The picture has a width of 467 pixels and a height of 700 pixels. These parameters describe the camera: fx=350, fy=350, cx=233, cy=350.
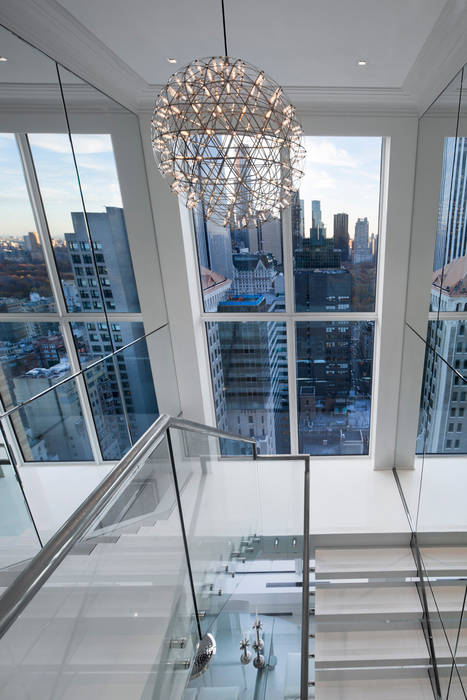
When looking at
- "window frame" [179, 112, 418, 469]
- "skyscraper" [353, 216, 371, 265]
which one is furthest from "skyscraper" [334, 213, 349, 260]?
"window frame" [179, 112, 418, 469]

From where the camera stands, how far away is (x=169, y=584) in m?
1.84

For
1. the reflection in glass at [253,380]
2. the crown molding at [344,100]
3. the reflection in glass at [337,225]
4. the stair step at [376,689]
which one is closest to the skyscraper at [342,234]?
the reflection in glass at [337,225]

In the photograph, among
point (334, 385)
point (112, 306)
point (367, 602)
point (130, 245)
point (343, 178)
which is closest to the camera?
point (112, 306)

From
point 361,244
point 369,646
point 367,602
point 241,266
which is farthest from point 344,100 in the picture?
point 369,646

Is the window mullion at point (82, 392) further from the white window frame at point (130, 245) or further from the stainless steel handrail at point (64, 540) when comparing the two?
the stainless steel handrail at point (64, 540)

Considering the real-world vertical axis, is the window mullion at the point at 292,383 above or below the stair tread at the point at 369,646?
above

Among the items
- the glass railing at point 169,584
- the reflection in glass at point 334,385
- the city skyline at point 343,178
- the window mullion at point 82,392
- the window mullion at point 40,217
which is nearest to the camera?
the glass railing at point 169,584

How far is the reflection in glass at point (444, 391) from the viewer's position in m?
2.88

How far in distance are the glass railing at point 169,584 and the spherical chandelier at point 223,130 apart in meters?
1.19

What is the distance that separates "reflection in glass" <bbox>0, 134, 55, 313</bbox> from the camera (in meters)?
2.35

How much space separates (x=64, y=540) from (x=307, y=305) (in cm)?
450

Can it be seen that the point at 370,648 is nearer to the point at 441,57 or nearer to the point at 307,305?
the point at 307,305

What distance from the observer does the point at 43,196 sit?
2.74m

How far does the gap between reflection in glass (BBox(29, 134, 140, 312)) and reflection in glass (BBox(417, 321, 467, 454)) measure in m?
3.30
